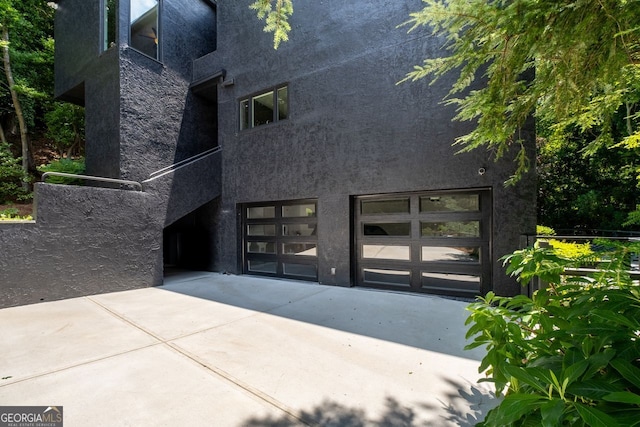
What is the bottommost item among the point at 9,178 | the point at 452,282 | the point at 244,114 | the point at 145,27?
the point at 452,282

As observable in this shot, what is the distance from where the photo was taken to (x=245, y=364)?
2627 millimetres

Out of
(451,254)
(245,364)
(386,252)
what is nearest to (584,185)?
(451,254)

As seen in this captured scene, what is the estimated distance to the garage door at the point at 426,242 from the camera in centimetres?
484

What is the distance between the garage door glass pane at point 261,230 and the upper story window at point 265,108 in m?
2.68

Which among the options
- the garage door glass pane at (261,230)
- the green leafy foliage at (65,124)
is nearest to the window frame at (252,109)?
the garage door glass pane at (261,230)

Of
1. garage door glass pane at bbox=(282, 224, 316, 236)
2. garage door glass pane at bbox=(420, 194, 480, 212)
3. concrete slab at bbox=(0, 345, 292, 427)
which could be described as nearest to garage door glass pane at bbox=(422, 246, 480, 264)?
garage door glass pane at bbox=(420, 194, 480, 212)

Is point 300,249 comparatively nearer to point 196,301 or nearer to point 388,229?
point 388,229

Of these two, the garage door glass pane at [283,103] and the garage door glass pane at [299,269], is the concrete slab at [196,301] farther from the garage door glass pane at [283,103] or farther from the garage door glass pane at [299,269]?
the garage door glass pane at [283,103]

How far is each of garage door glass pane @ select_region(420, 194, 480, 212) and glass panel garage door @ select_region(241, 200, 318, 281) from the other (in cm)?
247

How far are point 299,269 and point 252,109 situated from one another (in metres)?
4.45

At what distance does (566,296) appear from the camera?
55.7 inches

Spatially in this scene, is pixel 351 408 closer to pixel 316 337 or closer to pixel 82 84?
pixel 316 337

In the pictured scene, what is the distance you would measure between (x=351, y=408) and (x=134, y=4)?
385 inches

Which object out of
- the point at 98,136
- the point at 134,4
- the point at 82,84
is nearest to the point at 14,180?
the point at 82,84
